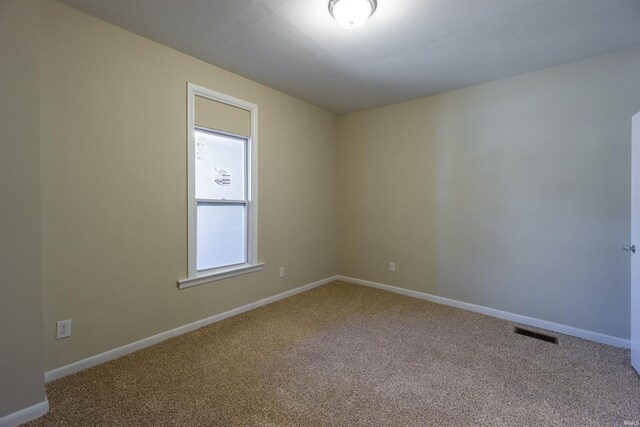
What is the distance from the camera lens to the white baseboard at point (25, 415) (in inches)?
60.1

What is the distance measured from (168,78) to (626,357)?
444cm

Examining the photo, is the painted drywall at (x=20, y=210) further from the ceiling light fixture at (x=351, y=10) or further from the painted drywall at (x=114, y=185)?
the ceiling light fixture at (x=351, y=10)

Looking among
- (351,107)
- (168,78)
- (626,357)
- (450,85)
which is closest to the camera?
(626,357)

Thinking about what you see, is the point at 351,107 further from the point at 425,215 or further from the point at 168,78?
the point at 168,78

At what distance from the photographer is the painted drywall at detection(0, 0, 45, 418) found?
4.97 feet

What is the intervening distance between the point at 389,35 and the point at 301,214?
2.33 metres

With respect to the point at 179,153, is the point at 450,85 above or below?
above

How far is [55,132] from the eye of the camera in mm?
1968

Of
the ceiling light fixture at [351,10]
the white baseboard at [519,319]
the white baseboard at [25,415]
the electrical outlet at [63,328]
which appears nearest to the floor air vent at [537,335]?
the white baseboard at [519,319]

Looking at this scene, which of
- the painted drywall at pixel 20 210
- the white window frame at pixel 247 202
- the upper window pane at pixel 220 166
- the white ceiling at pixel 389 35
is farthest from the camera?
the upper window pane at pixel 220 166

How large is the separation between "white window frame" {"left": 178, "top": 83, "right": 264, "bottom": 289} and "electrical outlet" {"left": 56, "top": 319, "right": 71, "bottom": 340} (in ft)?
2.61

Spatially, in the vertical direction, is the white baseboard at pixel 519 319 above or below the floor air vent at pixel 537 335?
above

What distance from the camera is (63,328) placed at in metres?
2.02

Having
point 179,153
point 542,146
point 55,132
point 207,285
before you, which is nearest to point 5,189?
point 55,132
